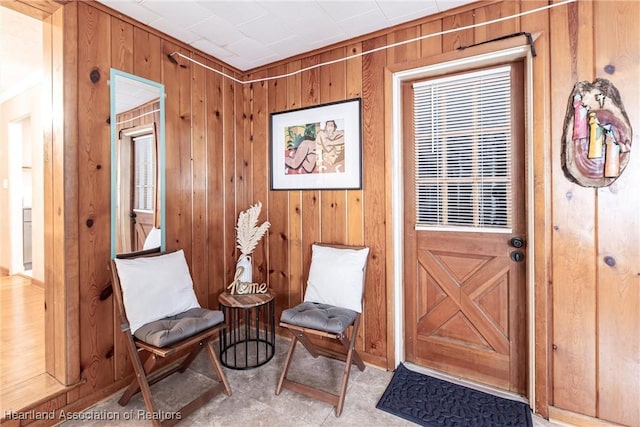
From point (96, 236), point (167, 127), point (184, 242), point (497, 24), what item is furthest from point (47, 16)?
point (497, 24)

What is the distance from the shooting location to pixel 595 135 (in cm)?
171

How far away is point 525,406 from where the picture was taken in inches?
76.7

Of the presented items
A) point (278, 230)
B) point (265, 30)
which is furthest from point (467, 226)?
point (265, 30)

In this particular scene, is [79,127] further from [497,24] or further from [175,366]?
[497,24]

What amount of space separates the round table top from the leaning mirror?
0.62 metres

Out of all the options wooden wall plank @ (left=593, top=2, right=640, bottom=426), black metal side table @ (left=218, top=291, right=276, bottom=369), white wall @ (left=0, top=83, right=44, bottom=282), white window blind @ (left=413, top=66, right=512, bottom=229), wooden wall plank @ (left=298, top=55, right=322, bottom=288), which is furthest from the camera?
white wall @ (left=0, top=83, right=44, bottom=282)

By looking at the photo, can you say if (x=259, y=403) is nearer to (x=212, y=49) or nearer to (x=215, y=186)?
(x=215, y=186)

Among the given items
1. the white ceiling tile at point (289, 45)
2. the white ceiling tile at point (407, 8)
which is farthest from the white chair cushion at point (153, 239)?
the white ceiling tile at point (407, 8)

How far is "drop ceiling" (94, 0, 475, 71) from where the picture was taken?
2025 mm

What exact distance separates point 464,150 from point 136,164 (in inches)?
90.4

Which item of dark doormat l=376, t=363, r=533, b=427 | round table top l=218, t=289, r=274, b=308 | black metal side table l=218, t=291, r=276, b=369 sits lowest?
dark doormat l=376, t=363, r=533, b=427

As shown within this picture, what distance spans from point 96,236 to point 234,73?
1.87m

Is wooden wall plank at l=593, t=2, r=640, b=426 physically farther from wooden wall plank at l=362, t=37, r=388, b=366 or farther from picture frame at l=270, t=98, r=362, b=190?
picture frame at l=270, t=98, r=362, b=190

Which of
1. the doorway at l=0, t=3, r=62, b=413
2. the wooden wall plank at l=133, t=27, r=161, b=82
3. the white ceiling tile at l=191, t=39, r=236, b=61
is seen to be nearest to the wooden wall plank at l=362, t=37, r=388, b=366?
the white ceiling tile at l=191, t=39, r=236, b=61
